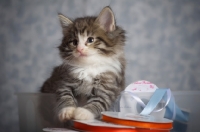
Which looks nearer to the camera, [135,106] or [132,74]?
[135,106]

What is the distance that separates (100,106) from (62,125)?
18 cm

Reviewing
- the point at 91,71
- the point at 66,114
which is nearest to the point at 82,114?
the point at 66,114

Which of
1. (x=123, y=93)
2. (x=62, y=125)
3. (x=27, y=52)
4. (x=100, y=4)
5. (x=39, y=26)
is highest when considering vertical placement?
(x=100, y=4)

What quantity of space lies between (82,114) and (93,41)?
0.35m

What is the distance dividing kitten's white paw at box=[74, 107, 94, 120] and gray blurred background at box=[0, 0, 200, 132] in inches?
33.0

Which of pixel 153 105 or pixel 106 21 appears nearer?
pixel 153 105

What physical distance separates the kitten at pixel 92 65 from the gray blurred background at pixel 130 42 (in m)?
0.58

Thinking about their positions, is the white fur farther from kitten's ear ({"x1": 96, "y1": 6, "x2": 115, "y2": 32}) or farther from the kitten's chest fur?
kitten's ear ({"x1": 96, "y1": 6, "x2": 115, "y2": 32})

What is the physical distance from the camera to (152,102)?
3.78 ft

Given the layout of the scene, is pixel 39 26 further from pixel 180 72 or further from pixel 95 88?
pixel 180 72

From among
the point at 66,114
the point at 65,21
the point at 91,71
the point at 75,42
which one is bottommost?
the point at 66,114

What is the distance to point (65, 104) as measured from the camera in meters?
1.16

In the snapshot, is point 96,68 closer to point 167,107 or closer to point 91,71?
point 91,71

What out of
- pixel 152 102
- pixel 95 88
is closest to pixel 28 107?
pixel 95 88
